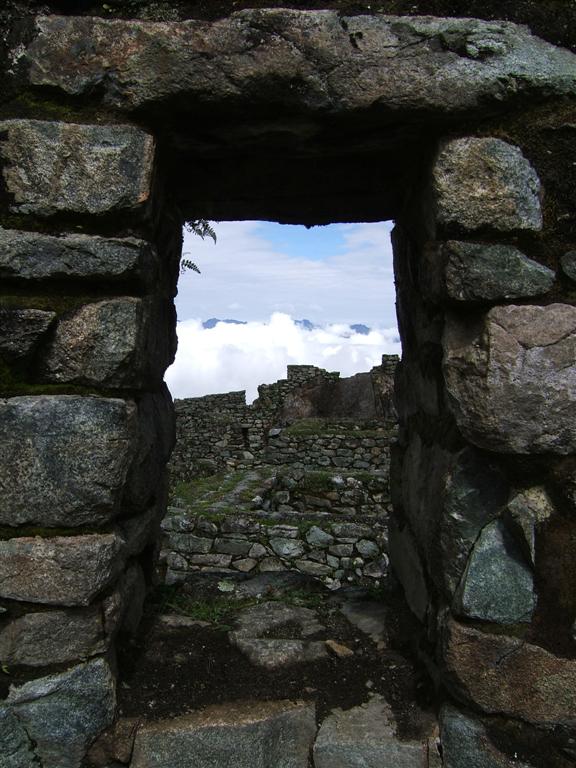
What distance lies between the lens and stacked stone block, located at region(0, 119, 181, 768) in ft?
6.09

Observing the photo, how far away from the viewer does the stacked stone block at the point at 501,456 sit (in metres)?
1.81

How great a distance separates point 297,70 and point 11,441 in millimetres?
1410

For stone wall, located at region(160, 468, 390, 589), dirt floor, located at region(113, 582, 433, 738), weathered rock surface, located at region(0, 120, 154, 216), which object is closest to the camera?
weathered rock surface, located at region(0, 120, 154, 216)

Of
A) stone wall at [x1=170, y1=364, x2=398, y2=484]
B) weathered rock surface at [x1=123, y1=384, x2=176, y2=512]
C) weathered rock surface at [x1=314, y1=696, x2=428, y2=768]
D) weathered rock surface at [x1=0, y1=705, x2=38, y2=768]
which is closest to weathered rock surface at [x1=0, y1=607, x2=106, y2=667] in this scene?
weathered rock surface at [x1=0, y1=705, x2=38, y2=768]

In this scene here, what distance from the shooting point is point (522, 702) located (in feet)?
6.09

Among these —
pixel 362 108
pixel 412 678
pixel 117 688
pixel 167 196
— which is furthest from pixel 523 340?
pixel 117 688

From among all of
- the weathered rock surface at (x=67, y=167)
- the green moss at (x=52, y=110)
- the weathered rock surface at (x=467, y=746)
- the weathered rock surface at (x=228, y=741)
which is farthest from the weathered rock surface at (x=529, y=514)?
the green moss at (x=52, y=110)

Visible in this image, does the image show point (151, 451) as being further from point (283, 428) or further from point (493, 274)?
point (283, 428)

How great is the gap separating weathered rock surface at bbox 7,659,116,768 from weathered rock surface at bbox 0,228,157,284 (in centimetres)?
119

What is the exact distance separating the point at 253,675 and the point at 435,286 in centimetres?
153

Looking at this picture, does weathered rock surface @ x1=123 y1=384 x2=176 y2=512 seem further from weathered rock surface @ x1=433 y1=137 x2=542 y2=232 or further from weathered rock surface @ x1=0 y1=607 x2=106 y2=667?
weathered rock surface @ x1=433 y1=137 x2=542 y2=232

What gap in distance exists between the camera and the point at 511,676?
6.09 ft

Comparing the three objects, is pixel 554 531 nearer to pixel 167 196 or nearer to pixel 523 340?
pixel 523 340

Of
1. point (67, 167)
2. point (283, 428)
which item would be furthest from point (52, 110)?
point (283, 428)
